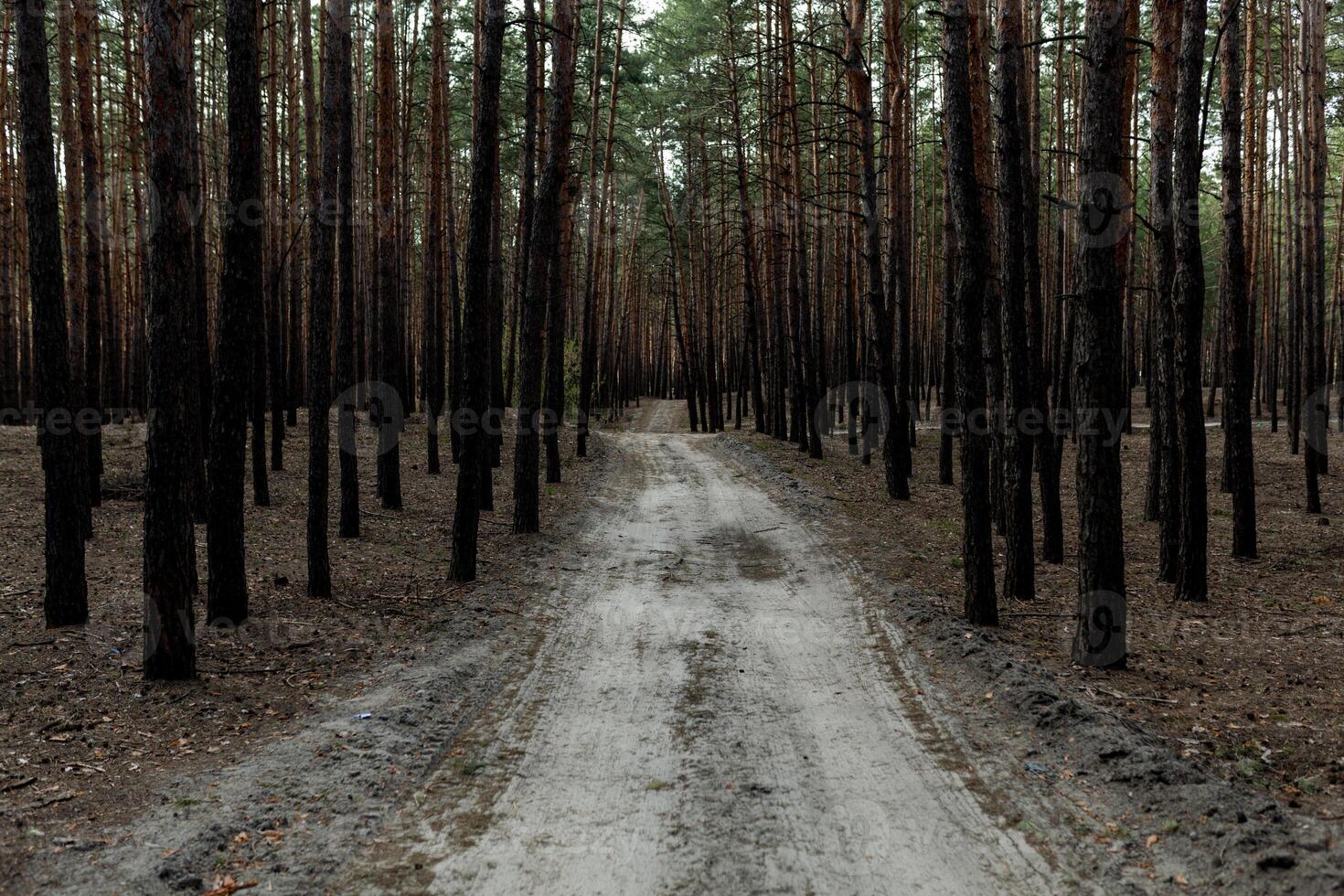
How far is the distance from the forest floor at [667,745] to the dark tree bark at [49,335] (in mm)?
541

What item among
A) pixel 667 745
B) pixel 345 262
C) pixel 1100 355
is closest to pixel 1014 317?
pixel 1100 355

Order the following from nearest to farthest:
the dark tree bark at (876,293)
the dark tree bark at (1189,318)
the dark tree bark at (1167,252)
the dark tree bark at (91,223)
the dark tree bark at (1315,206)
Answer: the dark tree bark at (1189,318)
the dark tree bark at (1167,252)
the dark tree bark at (91,223)
the dark tree bark at (876,293)
the dark tree bark at (1315,206)

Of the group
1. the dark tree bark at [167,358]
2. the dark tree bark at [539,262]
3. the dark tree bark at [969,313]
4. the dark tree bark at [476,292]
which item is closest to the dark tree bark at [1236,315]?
the dark tree bark at [969,313]

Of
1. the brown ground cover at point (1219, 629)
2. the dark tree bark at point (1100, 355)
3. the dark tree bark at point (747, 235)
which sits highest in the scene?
the dark tree bark at point (747, 235)

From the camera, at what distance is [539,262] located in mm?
12586

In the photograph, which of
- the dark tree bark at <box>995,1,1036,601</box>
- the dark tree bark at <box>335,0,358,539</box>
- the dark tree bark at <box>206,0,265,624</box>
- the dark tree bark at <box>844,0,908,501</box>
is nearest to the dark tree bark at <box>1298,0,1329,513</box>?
the dark tree bark at <box>844,0,908,501</box>

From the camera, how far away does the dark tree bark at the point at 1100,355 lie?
6.50m

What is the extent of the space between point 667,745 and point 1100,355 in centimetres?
431

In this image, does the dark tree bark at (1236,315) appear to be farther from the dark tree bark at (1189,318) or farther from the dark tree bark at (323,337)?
the dark tree bark at (323,337)

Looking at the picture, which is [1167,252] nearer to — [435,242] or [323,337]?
[323,337]

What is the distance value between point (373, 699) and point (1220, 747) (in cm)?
529

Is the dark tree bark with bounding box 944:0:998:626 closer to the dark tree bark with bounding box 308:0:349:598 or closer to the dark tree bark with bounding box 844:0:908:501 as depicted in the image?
the dark tree bark with bounding box 308:0:349:598

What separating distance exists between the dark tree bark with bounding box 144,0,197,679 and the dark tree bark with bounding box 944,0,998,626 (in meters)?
6.08

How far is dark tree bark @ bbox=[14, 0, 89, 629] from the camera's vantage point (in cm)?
715
